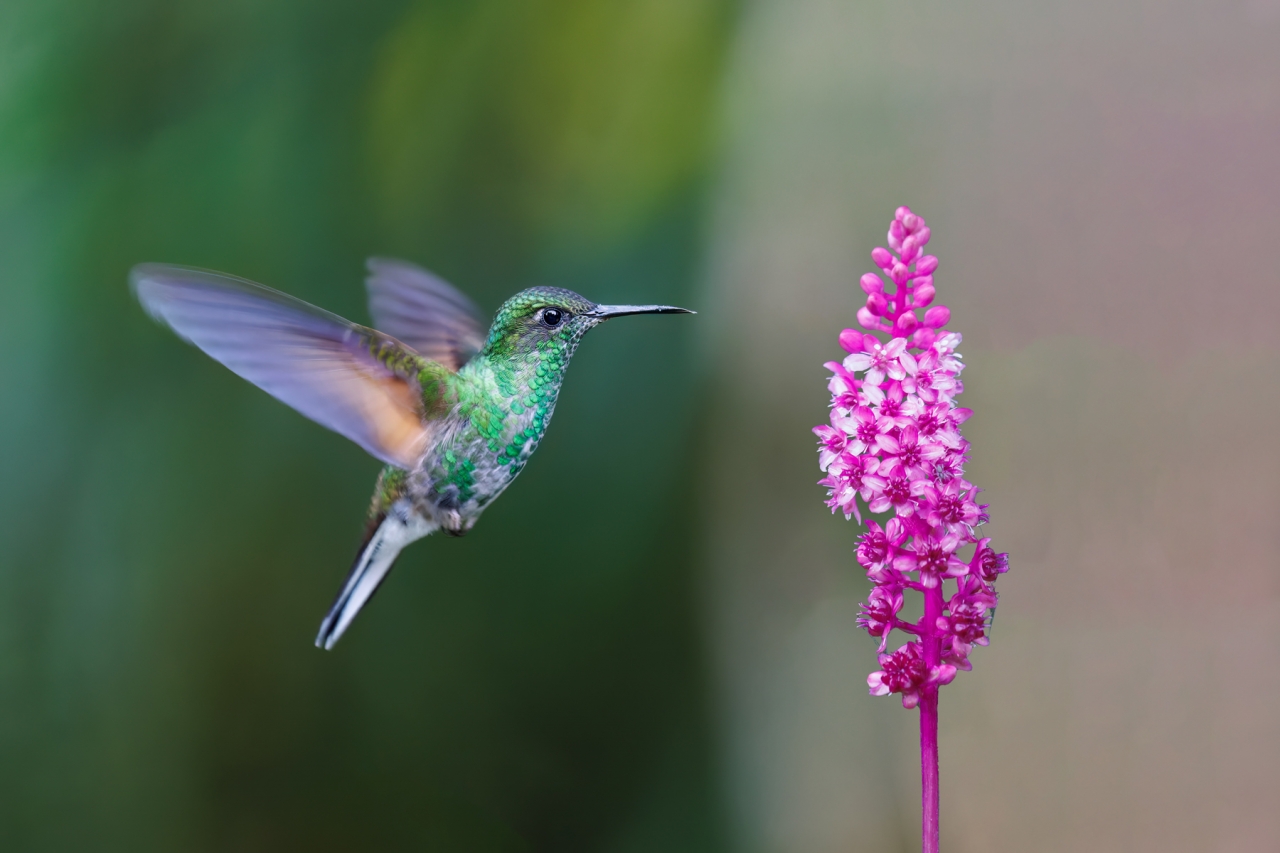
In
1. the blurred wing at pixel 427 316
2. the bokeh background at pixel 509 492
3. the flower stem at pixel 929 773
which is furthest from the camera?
the bokeh background at pixel 509 492

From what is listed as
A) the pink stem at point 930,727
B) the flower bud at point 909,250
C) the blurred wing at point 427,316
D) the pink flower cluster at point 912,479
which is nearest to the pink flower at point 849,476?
the pink flower cluster at point 912,479

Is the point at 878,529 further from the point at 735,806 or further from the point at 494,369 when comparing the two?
the point at 735,806

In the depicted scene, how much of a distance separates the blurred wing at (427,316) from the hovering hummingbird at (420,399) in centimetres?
21

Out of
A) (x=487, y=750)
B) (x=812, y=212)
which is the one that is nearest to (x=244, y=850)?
(x=487, y=750)

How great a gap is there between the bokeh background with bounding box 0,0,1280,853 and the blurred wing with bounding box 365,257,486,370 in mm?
740

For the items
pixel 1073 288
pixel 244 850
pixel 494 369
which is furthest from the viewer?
pixel 244 850

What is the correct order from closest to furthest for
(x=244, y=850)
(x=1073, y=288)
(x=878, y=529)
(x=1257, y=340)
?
(x=878, y=529) → (x=1257, y=340) → (x=1073, y=288) → (x=244, y=850)

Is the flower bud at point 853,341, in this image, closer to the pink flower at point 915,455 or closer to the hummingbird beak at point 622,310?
the pink flower at point 915,455

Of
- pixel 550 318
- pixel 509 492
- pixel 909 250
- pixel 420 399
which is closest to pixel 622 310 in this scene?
pixel 550 318

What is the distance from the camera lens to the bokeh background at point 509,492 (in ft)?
8.32

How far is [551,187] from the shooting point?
2.74 m

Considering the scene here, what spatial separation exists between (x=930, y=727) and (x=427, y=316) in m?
1.28

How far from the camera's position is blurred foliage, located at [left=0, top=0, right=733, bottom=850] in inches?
102

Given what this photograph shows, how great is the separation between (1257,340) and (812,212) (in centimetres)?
105
